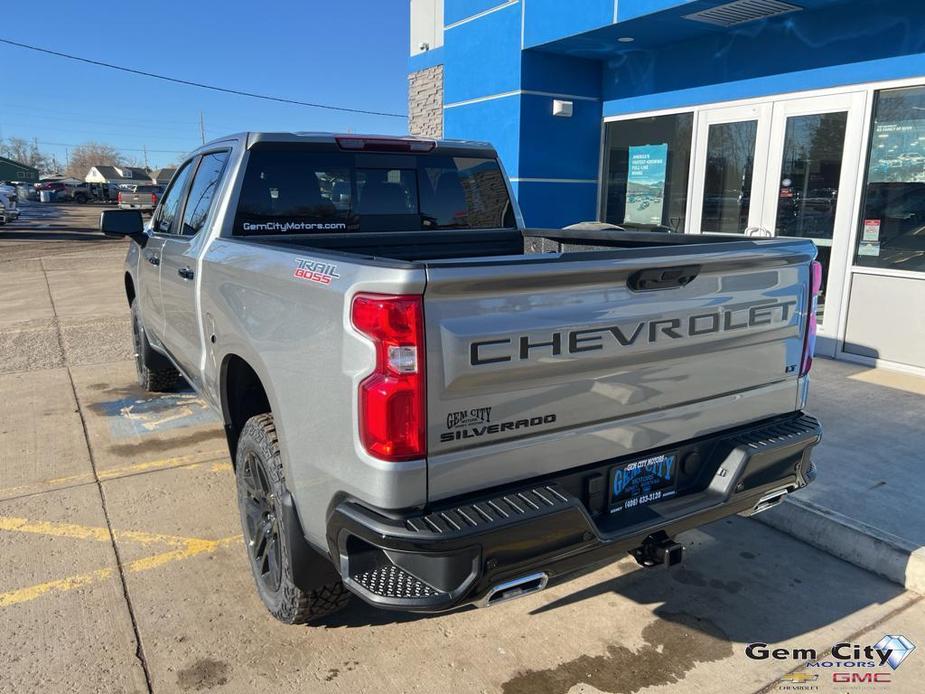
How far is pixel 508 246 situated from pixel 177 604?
2676 mm

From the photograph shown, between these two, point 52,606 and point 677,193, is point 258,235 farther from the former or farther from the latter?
point 677,193

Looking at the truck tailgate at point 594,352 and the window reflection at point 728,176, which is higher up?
the window reflection at point 728,176

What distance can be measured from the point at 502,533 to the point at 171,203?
400 centimetres

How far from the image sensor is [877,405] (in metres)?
5.70

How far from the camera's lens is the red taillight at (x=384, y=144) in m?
3.93

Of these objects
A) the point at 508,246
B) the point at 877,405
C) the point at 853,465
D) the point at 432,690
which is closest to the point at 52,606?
the point at 432,690

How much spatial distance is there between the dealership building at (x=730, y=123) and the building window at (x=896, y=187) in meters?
0.01

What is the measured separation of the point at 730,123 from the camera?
803cm

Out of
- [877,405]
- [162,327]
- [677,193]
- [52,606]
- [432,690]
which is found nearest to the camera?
[432,690]

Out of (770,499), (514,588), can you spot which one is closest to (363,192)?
(514,588)

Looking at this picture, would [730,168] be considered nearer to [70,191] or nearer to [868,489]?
[868,489]

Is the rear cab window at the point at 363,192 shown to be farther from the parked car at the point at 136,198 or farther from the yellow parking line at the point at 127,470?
the parked car at the point at 136,198

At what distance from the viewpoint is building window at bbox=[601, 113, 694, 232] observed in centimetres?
877

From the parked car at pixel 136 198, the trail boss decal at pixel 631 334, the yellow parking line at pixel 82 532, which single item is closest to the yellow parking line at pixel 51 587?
the yellow parking line at pixel 82 532
